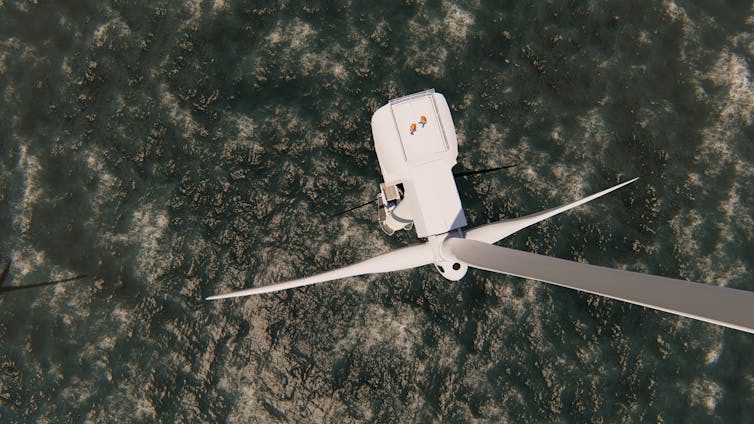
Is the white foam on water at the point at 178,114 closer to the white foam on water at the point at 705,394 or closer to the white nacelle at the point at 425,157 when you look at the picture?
the white nacelle at the point at 425,157

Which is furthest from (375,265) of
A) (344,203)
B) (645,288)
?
(645,288)

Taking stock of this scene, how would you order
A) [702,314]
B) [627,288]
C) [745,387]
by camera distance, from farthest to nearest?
[745,387] < [627,288] < [702,314]

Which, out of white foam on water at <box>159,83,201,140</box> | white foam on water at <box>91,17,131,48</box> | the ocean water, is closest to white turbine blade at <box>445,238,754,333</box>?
the ocean water

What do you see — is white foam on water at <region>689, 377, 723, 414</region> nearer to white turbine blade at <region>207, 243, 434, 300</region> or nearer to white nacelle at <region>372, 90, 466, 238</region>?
white nacelle at <region>372, 90, 466, 238</region>

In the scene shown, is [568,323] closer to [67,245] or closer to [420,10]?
[420,10]

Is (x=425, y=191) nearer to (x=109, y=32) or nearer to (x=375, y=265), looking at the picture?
(x=375, y=265)

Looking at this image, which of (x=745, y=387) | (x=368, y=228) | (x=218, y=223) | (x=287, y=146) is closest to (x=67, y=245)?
(x=218, y=223)
